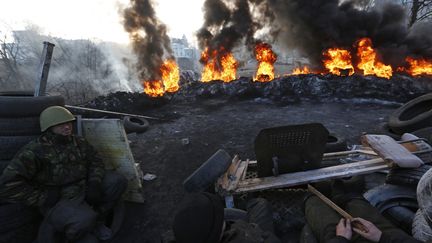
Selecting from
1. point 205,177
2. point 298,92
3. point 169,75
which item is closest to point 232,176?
point 205,177

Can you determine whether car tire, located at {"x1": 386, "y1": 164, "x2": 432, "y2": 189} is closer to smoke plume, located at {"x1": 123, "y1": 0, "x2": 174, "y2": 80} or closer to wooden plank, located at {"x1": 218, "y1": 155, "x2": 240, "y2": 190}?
wooden plank, located at {"x1": 218, "y1": 155, "x2": 240, "y2": 190}

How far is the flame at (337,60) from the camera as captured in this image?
13.9 m

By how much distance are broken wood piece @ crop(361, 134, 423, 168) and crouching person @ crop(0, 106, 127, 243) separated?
3643 millimetres

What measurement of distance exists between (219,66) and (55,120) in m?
12.8

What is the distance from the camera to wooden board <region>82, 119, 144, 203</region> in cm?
423

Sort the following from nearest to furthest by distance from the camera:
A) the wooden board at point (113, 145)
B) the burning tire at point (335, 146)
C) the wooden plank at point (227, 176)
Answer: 1. the wooden plank at point (227, 176)
2. the wooden board at point (113, 145)
3. the burning tire at point (335, 146)

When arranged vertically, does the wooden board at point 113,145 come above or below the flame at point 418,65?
below

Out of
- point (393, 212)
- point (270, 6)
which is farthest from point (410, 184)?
point (270, 6)

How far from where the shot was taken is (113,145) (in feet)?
14.1

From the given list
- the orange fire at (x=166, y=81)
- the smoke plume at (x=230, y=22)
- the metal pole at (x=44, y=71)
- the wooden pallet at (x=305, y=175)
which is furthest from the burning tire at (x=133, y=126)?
the smoke plume at (x=230, y=22)

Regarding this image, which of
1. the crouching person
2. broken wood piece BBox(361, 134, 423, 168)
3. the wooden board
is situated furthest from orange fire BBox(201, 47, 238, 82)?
the crouching person

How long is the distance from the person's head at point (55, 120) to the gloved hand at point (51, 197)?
28.1 inches

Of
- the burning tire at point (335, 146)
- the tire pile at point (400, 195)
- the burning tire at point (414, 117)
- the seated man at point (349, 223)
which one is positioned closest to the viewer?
the seated man at point (349, 223)

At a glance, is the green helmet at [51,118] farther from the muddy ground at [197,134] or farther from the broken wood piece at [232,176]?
the broken wood piece at [232,176]
